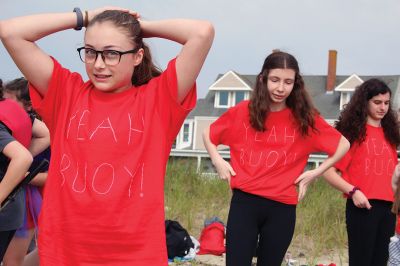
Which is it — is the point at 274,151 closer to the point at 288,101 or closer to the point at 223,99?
the point at 288,101

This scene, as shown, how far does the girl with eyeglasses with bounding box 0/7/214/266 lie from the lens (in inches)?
92.5

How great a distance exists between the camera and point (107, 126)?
2.41 meters

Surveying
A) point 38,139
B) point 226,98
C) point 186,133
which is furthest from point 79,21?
point 186,133

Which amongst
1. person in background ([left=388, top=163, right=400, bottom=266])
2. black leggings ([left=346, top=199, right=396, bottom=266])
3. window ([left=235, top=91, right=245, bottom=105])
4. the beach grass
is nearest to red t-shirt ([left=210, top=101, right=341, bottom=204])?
person in background ([left=388, top=163, right=400, bottom=266])

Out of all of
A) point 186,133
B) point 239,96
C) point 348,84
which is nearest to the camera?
point 348,84

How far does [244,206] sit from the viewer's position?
13.3 ft

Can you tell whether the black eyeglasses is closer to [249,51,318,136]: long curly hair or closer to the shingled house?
[249,51,318,136]: long curly hair

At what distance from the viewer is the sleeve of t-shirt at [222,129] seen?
436 centimetres

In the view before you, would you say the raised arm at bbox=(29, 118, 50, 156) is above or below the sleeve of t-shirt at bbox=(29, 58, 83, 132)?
below

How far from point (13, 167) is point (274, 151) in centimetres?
172

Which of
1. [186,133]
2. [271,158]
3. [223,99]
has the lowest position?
[186,133]

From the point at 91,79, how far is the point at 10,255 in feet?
7.29

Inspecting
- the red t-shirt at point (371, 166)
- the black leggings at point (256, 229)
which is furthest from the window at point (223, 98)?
the black leggings at point (256, 229)

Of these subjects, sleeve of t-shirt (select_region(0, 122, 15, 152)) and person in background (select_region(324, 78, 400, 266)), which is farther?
person in background (select_region(324, 78, 400, 266))
